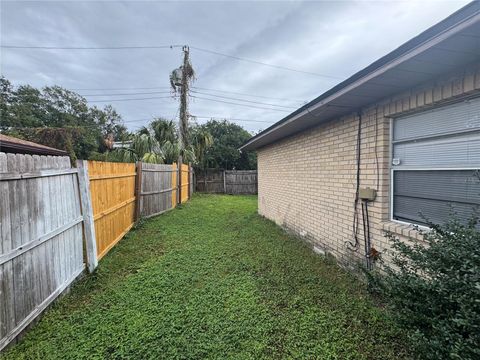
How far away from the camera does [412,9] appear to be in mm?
4609

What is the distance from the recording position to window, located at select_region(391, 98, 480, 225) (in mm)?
2322

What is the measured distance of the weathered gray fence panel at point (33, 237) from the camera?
2.23 meters

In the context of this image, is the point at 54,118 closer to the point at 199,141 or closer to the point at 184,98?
the point at 199,141

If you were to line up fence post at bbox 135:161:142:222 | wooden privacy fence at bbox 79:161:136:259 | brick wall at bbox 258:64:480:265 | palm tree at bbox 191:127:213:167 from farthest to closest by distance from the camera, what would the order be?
palm tree at bbox 191:127:213:167
fence post at bbox 135:161:142:222
wooden privacy fence at bbox 79:161:136:259
brick wall at bbox 258:64:480:265

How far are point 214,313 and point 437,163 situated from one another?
2877 mm

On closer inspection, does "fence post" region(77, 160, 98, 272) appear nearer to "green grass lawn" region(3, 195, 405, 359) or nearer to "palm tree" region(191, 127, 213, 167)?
"green grass lawn" region(3, 195, 405, 359)

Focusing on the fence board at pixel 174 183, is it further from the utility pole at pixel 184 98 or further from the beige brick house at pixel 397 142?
the beige brick house at pixel 397 142

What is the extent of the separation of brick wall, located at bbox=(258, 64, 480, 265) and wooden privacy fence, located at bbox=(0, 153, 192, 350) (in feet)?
12.6

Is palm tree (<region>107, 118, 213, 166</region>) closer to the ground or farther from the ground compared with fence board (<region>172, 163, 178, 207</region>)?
farther from the ground

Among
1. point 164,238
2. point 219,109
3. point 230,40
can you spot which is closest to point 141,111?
point 219,109

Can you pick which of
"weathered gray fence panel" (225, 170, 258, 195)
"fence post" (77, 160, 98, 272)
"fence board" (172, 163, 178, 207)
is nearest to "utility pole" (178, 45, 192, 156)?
"weathered gray fence panel" (225, 170, 258, 195)

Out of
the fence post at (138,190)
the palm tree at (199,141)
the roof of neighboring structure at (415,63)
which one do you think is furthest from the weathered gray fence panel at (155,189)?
the palm tree at (199,141)

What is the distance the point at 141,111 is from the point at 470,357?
3063 centimetres

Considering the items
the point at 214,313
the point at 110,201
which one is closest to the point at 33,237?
the point at 214,313
